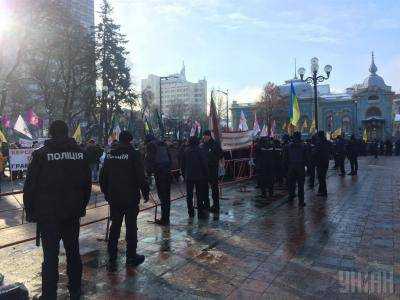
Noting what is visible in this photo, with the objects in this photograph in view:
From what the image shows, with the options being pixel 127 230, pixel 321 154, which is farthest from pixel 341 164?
pixel 127 230

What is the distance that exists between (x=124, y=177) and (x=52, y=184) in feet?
5.59

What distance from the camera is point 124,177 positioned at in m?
6.51

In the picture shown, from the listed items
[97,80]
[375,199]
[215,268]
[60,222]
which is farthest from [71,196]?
[97,80]

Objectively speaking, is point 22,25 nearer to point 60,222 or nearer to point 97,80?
point 97,80

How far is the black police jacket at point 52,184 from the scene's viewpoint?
4867 millimetres

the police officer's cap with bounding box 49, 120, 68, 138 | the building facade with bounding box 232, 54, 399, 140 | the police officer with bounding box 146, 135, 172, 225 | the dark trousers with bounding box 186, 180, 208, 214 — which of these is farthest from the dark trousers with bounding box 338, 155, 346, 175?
the building facade with bounding box 232, 54, 399, 140

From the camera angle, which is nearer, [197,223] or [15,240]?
[15,240]

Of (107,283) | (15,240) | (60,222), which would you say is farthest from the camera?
(15,240)

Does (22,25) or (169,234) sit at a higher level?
(22,25)

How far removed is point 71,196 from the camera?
16.3ft

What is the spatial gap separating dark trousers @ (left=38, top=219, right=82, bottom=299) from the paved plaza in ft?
0.98

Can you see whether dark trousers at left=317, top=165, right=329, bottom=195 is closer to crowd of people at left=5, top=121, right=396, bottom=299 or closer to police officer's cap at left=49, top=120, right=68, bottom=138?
crowd of people at left=5, top=121, right=396, bottom=299

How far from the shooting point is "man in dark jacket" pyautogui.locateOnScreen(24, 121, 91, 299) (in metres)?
4.85

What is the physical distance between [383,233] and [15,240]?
663cm
